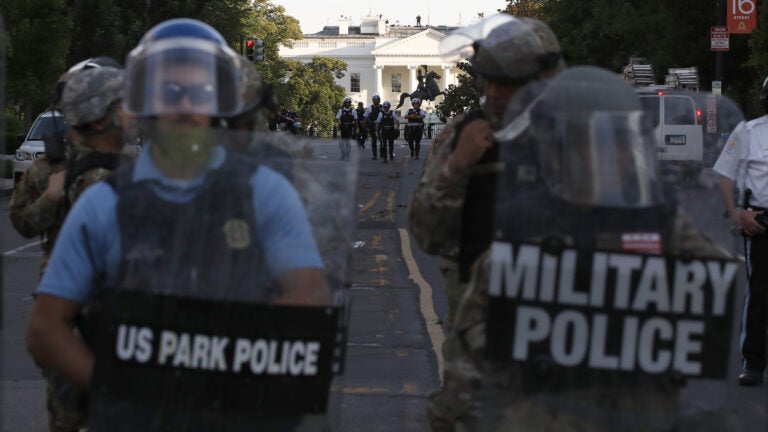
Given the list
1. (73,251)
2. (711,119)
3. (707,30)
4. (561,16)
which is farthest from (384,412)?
(561,16)

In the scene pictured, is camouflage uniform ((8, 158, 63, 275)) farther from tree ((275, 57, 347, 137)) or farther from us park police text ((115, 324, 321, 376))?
tree ((275, 57, 347, 137))

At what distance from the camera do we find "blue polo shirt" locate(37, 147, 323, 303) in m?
2.85

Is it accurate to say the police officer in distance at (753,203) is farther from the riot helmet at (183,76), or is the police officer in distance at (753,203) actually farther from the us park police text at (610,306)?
the riot helmet at (183,76)

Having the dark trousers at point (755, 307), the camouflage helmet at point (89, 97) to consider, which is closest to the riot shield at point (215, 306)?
the camouflage helmet at point (89, 97)

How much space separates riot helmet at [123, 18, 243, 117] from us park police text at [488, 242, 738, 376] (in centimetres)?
75

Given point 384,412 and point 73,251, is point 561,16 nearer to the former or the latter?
point 384,412

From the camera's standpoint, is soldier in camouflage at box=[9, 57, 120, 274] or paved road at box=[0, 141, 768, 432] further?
paved road at box=[0, 141, 768, 432]

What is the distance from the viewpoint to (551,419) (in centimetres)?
291

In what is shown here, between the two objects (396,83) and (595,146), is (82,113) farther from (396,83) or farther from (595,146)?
(396,83)

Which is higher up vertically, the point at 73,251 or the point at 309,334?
the point at 73,251

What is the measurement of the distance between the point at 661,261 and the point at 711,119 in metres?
0.81

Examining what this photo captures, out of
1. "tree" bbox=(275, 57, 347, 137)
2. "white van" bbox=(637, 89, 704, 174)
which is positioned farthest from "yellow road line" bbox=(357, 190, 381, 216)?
"tree" bbox=(275, 57, 347, 137)

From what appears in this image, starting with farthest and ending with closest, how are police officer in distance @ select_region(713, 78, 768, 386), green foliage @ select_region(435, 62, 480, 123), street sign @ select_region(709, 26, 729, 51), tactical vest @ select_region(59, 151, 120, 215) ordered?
green foliage @ select_region(435, 62, 480, 123)
street sign @ select_region(709, 26, 729, 51)
police officer in distance @ select_region(713, 78, 768, 386)
tactical vest @ select_region(59, 151, 120, 215)

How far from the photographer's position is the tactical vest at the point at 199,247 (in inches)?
110
